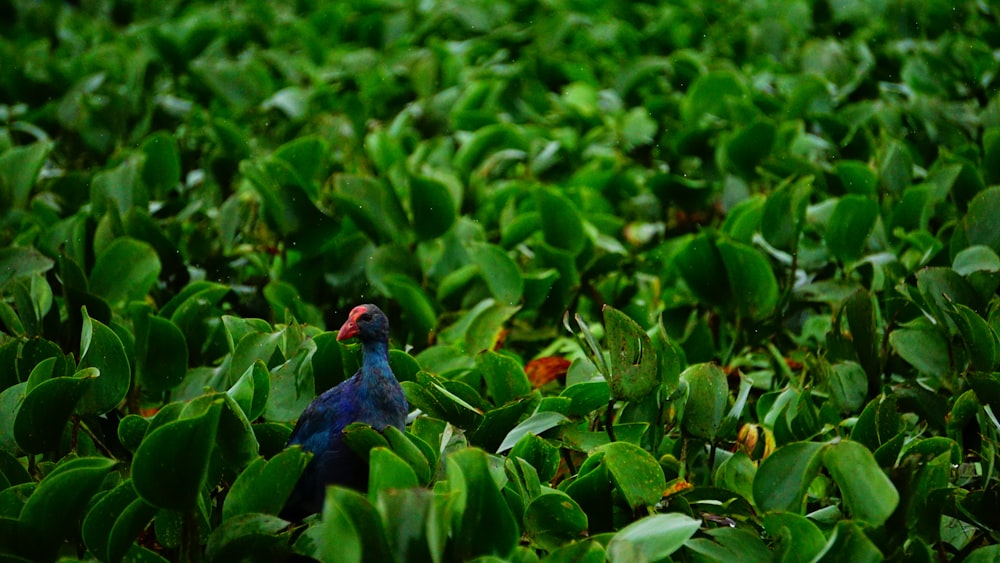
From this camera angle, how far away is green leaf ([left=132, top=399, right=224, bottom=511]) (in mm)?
1496

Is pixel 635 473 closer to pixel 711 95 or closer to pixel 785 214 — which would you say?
pixel 785 214

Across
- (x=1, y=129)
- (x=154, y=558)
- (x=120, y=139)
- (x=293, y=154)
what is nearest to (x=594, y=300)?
(x=293, y=154)

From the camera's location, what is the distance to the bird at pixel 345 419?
1.92 m

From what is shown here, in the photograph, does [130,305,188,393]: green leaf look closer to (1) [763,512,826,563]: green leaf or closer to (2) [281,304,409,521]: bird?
(2) [281,304,409,521]: bird

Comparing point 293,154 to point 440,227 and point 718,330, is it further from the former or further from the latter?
point 718,330

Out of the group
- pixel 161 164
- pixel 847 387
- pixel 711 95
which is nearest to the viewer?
pixel 847 387

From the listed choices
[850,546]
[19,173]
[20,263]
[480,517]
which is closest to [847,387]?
[850,546]

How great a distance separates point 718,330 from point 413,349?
2.71ft

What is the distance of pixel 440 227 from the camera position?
3035 mm

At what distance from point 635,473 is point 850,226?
4.33 ft

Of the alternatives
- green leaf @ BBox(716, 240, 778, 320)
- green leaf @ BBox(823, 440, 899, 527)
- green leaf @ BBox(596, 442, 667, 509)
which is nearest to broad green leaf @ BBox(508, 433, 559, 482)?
green leaf @ BBox(596, 442, 667, 509)

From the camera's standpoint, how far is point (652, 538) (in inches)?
59.8

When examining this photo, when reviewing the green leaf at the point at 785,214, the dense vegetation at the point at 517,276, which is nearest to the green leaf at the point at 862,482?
the dense vegetation at the point at 517,276

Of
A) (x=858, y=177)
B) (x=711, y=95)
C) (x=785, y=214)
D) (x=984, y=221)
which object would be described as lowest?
(x=711, y=95)
